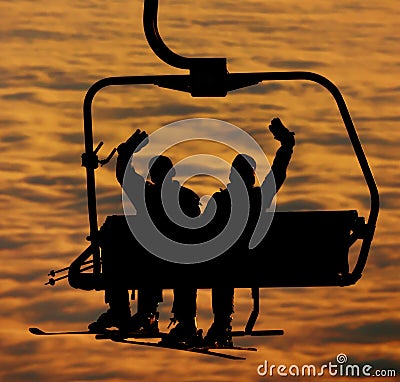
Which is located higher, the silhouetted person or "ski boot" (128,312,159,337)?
the silhouetted person

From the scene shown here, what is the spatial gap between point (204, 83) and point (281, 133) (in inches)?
36.2

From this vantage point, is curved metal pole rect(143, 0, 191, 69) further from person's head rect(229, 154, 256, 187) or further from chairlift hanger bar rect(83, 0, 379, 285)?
person's head rect(229, 154, 256, 187)

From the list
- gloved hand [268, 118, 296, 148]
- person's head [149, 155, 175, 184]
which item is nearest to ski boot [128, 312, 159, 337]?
person's head [149, 155, 175, 184]

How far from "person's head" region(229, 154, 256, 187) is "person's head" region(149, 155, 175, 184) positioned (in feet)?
1.60

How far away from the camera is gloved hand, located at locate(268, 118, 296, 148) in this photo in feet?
62.7

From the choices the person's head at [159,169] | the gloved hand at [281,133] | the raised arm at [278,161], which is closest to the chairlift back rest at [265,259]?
the raised arm at [278,161]

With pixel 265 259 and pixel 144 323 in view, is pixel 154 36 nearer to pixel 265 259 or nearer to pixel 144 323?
pixel 265 259

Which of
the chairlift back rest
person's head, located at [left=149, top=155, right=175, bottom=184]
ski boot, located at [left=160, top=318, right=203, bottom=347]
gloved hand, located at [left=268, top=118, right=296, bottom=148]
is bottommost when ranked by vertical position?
ski boot, located at [left=160, top=318, right=203, bottom=347]

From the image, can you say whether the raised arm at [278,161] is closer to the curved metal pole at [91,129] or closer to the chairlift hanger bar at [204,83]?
the chairlift hanger bar at [204,83]

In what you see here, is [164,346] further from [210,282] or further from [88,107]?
[88,107]

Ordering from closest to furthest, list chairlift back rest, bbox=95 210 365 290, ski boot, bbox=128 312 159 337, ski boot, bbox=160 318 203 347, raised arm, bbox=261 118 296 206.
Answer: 1. chairlift back rest, bbox=95 210 365 290
2. raised arm, bbox=261 118 296 206
3. ski boot, bbox=160 318 203 347
4. ski boot, bbox=128 312 159 337

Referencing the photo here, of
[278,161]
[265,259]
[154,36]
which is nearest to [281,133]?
[278,161]

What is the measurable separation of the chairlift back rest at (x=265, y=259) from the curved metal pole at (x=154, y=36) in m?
1.25

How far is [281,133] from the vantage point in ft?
62.8
